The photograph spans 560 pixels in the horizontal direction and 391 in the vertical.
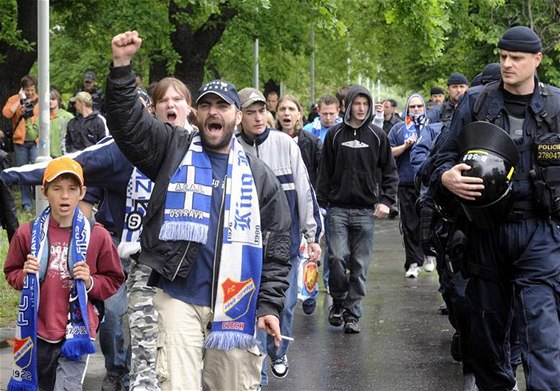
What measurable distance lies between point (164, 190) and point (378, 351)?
16.1ft

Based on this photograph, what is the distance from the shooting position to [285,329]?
937cm

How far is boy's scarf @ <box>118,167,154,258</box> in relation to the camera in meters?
7.71

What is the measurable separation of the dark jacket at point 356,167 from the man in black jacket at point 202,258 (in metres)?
5.55

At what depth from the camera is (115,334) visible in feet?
27.3

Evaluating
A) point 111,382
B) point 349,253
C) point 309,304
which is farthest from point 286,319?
point 349,253

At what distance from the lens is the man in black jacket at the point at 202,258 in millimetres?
5840

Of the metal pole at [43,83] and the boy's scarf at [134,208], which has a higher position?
the metal pole at [43,83]

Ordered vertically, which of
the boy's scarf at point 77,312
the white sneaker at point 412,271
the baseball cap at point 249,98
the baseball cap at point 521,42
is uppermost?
the baseball cap at point 521,42

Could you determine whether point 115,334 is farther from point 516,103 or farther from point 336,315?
point 336,315

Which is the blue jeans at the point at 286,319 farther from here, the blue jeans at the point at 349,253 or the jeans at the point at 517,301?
the jeans at the point at 517,301

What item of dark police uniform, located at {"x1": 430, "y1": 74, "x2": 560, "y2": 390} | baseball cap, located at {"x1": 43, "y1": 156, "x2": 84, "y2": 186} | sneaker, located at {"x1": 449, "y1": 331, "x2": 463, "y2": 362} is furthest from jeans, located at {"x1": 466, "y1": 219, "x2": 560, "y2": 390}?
sneaker, located at {"x1": 449, "y1": 331, "x2": 463, "y2": 362}

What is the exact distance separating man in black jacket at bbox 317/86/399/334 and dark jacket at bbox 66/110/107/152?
20.2 ft

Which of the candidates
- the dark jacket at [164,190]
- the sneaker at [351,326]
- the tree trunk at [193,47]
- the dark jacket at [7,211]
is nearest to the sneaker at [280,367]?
the sneaker at [351,326]

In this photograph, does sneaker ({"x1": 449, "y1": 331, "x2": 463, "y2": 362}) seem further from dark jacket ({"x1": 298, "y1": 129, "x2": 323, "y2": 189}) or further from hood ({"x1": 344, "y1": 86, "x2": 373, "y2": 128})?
dark jacket ({"x1": 298, "y1": 129, "x2": 323, "y2": 189})
